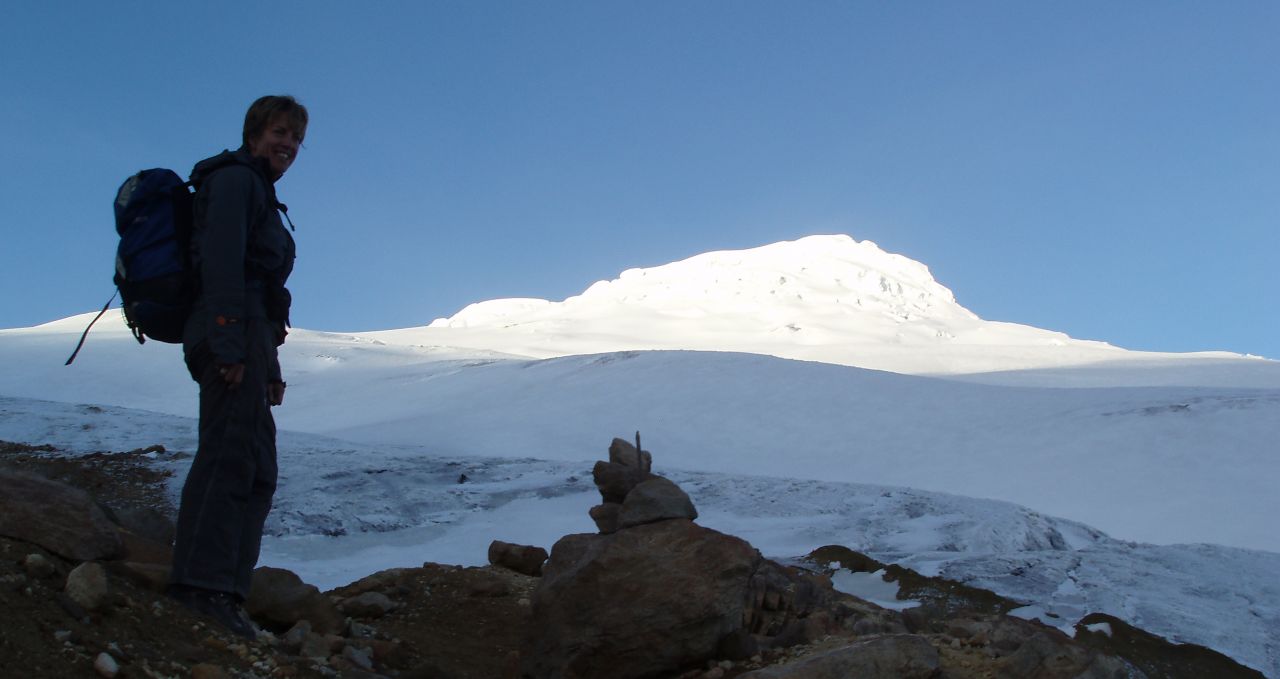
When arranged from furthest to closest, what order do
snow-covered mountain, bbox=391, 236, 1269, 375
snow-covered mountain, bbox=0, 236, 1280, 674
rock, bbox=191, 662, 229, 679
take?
snow-covered mountain, bbox=391, 236, 1269, 375 → snow-covered mountain, bbox=0, 236, 1280, 674 → rock, bbox=191, 662, 229, 679

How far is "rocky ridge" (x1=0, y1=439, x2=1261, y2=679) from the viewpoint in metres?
2.93

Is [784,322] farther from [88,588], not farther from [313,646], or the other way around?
[88,588]

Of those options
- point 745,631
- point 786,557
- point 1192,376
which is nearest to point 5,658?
point 745,631

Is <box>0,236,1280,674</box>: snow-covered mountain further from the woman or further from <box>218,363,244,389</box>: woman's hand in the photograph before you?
<box>218,363,244,389</box>: woman's hand

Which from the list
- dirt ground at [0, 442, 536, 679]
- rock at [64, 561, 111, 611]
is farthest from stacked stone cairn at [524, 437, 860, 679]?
rock at [64, 561, 111, 611]

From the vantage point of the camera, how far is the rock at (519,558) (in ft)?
20.8

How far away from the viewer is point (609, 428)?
2058cm

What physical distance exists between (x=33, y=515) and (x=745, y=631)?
107 inches

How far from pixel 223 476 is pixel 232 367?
0.39 m

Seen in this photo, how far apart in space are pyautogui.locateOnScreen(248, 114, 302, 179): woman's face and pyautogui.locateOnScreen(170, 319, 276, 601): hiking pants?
63 cm

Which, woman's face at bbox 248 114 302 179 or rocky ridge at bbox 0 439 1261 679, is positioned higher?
woman's face at bbox 248 114 302 179

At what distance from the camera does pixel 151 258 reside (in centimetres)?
344

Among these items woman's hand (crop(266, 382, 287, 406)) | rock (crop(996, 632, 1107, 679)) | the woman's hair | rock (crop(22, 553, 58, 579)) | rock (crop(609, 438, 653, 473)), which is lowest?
rock (crop(996, 632, 1107, 679))

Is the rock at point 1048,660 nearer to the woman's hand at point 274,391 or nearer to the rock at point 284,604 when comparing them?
the rock at point 284,604
